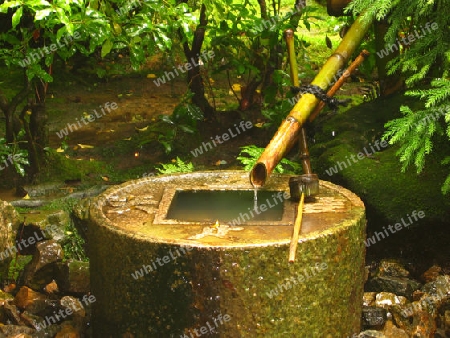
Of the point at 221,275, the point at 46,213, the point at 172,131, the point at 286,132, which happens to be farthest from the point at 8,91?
the point at 221,275

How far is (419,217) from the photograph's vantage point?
4883 millimetres

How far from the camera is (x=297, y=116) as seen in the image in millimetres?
4102

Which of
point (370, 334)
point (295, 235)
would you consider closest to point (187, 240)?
point (295, 235)

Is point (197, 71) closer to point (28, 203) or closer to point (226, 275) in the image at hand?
point (28, 203)

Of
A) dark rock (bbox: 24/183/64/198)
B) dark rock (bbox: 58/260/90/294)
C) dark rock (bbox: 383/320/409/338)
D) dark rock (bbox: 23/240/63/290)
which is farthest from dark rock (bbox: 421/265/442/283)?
dark rock (bbox: 24/183/64/198)

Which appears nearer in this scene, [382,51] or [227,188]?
[227,188]

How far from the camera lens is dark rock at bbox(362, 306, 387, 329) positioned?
4277 mm

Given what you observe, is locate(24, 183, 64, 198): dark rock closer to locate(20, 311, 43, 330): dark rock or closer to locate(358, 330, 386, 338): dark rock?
locate(20, 311, 43, 330): dark rock

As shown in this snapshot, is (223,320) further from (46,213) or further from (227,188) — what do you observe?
(46,213)

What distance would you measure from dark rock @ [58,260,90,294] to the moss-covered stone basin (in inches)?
37.1

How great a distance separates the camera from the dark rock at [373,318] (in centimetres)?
428

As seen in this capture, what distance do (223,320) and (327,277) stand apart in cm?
58

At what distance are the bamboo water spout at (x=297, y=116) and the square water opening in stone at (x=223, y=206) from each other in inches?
9.8

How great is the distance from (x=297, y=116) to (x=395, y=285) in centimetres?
148
